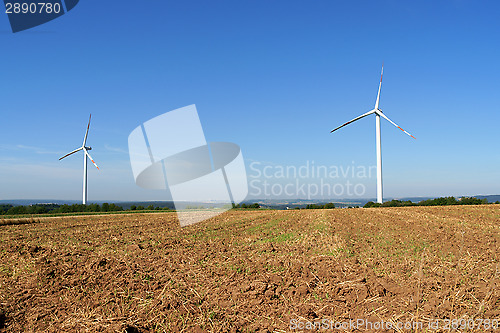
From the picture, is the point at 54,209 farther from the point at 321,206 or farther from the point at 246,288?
the point at 246,288

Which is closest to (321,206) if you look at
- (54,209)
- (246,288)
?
(54,209)

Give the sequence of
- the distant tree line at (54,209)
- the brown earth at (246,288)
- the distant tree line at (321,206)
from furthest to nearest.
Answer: the distant tree line at (321,206) < the distant tree line at (54,209) < the brown earth at (246,288)

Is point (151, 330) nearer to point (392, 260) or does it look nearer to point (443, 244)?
point (392, 260)

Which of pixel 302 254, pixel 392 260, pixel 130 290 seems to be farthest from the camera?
pixel 302 254

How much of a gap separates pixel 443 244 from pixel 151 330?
11356 mm

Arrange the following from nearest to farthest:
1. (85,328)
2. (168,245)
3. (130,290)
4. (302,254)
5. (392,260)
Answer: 1. (85,328)
2. (130,290)
3. (392,260)
4. (302,254)
5. (168,245)

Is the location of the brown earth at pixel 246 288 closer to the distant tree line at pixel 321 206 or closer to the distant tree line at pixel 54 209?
the distant tree line at pixel 54 209

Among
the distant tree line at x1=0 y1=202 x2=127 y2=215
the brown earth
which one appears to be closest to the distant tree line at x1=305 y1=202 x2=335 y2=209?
the distant tree line at x1=0 y1=202 x2=127 y2=215

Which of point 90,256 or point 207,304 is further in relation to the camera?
point 90,256

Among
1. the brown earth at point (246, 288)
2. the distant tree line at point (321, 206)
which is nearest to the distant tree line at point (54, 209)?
the distant tree line at point (321, 206)

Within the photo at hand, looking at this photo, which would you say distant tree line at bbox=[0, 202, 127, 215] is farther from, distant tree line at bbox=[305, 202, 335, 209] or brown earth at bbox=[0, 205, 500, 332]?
brown earth at bbox=[0, 205, 500, 332]

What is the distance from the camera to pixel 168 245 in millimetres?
13742

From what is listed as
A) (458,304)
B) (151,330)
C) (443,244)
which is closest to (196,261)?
(151,330)

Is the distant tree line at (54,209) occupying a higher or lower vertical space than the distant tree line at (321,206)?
higher
